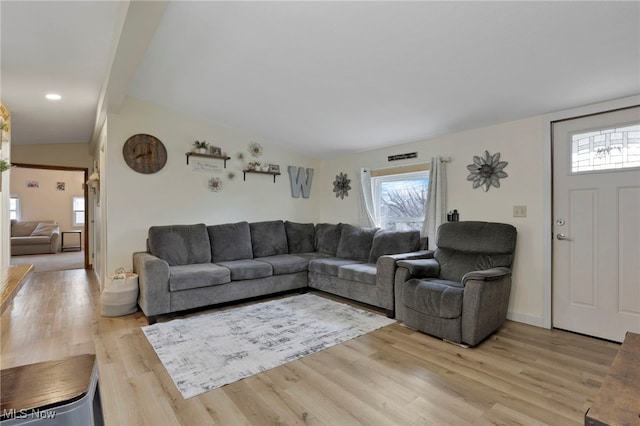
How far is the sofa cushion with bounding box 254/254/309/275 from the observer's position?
3.94 m

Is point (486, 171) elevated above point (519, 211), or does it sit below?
above

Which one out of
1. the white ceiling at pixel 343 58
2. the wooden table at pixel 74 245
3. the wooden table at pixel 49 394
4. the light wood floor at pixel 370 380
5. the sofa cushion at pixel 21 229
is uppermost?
the white ceiling at pixel 343 58

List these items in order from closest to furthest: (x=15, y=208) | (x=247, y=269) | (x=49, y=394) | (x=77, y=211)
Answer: (x=49, y=394) < (x=247, y=269) < (x=15, y=208) < (x=77, y=211)

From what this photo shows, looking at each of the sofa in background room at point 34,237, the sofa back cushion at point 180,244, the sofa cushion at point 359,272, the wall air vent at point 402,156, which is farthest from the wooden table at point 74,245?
the wall air vent at point 402,156

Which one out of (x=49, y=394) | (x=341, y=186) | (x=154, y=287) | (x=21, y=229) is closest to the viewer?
(x=49, y=394)

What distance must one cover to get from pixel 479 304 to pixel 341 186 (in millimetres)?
3040

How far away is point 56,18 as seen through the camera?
7.06 ft

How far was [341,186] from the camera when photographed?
517 cm

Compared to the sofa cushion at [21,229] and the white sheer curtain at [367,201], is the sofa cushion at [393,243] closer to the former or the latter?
the white sheer curtain at [367,201]

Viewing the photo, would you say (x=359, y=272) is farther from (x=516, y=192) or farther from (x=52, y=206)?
(x=52, y=206)

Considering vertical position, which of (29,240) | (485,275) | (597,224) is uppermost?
(597,224)

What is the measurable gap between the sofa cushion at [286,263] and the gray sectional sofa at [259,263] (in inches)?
0.5

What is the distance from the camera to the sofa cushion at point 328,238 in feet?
15.3

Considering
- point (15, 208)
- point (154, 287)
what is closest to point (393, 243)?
point (154, 287)
